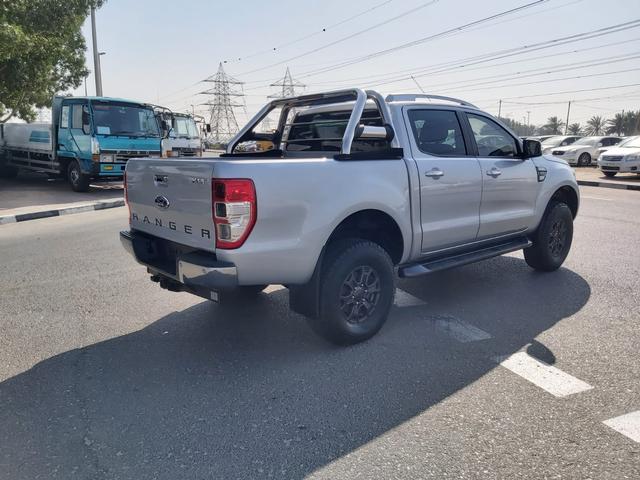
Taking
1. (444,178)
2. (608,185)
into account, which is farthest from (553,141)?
(444,178)

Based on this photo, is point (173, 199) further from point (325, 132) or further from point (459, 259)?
point (459, 259)

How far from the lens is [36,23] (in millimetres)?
16453

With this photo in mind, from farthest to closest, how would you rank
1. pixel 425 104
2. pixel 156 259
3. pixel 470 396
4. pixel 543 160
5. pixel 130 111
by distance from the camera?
pixel 130 111 → pixel 543 160 → pixel 425 104 → pixel 156 259 → pixel 470 396

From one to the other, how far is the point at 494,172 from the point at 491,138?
1.51 feet

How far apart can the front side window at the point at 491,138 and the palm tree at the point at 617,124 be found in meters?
73.5

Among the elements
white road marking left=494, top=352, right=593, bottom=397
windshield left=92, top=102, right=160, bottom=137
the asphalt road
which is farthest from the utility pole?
white road marking left=494, top=352, right=593, bottom=397

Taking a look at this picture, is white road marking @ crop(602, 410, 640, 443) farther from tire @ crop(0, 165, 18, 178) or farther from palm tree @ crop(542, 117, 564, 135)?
palm tree @ crop(542, 117, 564, 135)

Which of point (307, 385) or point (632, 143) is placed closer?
point (307, 385)

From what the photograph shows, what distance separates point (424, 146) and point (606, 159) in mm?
16384

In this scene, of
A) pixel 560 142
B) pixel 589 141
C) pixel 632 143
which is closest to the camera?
pixel 632 143

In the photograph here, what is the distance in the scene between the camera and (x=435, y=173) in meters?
4.09

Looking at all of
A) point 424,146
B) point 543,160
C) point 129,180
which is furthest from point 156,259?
point 543,160

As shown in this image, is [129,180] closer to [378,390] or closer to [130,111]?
[378,390]

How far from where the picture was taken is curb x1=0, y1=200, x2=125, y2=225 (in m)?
9.62
